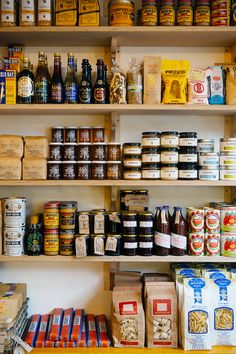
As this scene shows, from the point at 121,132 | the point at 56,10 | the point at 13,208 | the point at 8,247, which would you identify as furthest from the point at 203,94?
the point at 8,247

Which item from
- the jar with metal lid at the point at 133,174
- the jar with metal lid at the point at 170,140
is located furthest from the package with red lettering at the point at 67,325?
the jar with metal lid at the point at 170,140

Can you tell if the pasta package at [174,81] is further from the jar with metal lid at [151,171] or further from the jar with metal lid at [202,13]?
the jar with metal lid at [151,171]

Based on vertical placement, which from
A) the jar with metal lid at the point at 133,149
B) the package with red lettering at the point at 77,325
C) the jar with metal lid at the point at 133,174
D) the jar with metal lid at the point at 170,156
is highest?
the jar with metal lid at the point at 133,149

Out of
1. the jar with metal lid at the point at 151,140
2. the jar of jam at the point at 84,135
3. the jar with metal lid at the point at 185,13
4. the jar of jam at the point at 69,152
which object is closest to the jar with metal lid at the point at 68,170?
the jar of jam at the point at 69,152

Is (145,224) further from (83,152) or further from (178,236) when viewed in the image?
(83,152)

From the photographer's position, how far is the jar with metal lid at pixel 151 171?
1.78 meters

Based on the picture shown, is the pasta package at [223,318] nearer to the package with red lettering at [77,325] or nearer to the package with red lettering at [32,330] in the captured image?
the package with red lettering at [77,325]

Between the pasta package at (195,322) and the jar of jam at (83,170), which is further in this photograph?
the jar of jam at (83,170)

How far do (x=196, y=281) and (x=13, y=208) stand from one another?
0.94 metres

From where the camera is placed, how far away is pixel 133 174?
179 centimetres

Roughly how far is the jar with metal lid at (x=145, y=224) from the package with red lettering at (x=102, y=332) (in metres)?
0.53

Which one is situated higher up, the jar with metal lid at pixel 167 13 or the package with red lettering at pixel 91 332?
the jar with metal lid at pixel 167 13

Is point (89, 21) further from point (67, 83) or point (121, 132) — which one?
point (121, 132)

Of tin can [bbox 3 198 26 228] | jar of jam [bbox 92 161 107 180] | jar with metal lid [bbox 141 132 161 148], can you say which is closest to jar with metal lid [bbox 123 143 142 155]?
→ jar with metal lid [bbox 141 132 161 148]
